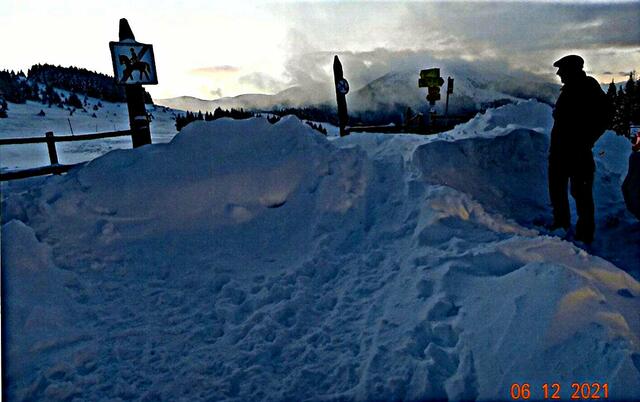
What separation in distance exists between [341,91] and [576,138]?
720 cm

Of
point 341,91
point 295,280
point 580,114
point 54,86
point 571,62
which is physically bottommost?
point 295,280

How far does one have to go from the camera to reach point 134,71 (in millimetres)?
7160

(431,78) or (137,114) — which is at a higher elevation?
(431,78)

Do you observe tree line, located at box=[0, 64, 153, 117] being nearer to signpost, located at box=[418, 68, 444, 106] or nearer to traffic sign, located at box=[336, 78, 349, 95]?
traffic sign, located at box=[336, 78, 349, 95]

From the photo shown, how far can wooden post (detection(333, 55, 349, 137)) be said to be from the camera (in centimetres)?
1145

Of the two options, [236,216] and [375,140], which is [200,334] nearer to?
[236,216]

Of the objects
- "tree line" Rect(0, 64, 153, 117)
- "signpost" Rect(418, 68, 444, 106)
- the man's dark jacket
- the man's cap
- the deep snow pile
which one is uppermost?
"tree line" Rect(0, 64, 153, 117)

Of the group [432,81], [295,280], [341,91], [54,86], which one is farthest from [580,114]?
[54,86]

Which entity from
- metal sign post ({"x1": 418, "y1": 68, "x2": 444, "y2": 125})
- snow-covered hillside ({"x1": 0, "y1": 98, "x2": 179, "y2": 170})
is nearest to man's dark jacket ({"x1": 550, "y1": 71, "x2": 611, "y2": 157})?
metal sign post ({"x1": 418, "y1": 68, "x2": 444, "y2": 125})

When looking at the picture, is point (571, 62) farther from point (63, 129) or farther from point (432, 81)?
point (63, 129)

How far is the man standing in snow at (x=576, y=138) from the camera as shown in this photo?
5.14m

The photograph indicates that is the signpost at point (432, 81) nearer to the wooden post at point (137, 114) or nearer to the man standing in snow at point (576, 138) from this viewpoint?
the man standing in snow at point (576, 138)

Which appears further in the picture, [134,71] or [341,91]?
[341,91]

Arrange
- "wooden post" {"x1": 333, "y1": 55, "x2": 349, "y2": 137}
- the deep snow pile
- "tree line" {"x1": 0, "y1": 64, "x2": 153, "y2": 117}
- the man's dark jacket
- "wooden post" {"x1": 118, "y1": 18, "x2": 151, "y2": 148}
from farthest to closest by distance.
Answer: "tree line" {"x1": 0, "y1": 64, "x2": 153, "y2": 117}, "wooden post" {"x1": 333, "y1": 55, "x2": 349, "y2": 137}, "wooden post" {"x1": 118, "y1": 18, "x2": 151, "y2": 148}, the man's dark jacket, the deep snow pile
